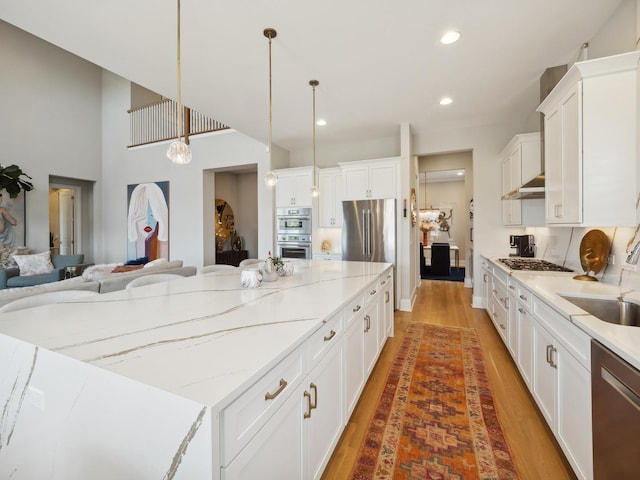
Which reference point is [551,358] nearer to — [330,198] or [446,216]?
[330,198]

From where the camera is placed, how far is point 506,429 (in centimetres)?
185

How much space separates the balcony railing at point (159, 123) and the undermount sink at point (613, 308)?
6.44 metres

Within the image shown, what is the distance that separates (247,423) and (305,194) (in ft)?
14.7

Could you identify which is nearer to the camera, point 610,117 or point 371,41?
point 610,117

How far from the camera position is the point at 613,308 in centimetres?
169

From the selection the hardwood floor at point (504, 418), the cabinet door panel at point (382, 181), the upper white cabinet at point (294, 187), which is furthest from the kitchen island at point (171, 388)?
the upper white cabinet at point (294, 187)

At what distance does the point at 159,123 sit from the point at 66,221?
372 cm

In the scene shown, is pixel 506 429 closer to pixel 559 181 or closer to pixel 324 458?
pixel 324 458

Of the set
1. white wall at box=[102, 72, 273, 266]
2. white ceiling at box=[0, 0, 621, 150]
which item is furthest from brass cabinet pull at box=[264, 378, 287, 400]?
white wall at box=[102, 72, 273, 266]

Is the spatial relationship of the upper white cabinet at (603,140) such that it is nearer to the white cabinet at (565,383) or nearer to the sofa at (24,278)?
the white cabinet at (565,383)

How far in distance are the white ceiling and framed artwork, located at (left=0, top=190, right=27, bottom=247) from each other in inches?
199

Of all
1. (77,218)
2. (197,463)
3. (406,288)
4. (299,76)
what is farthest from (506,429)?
(77,218)

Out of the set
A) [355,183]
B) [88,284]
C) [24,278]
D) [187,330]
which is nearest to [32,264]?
[24,278]

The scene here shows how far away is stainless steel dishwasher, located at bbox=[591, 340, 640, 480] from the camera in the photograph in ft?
3.22
